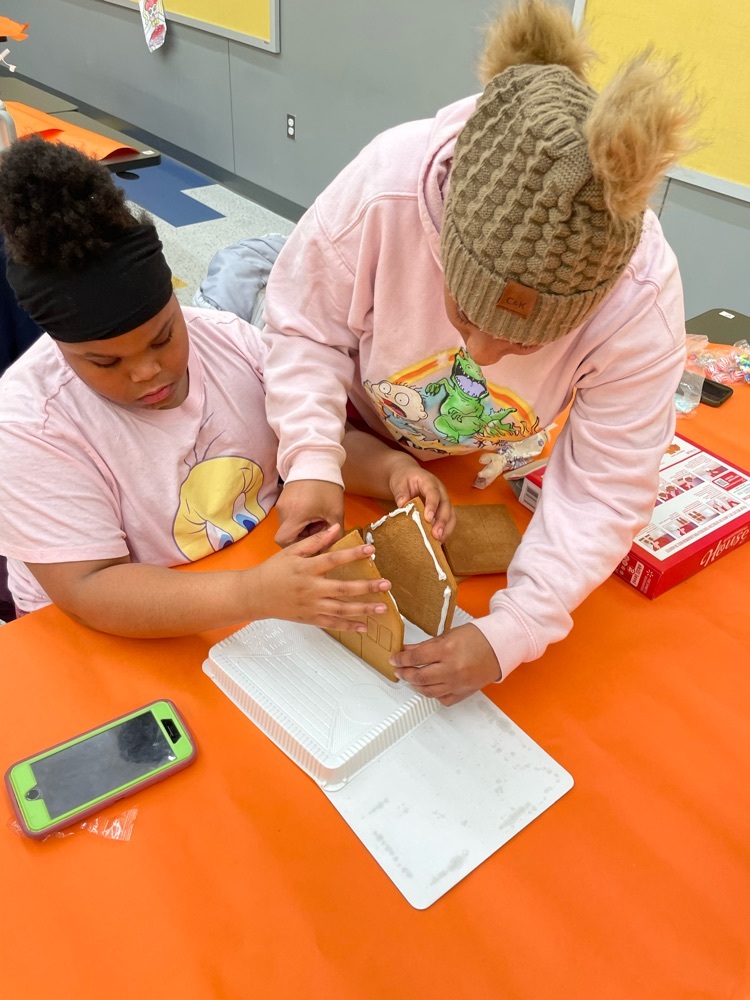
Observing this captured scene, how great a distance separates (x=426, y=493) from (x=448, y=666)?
236 millimetres

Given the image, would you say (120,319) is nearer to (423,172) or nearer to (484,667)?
(423,172)

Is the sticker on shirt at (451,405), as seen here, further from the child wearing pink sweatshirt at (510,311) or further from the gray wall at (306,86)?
the gray wall at (306,86)

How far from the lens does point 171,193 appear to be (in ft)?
11.7

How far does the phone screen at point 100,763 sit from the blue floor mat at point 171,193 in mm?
2954

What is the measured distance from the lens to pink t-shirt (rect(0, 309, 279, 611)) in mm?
742

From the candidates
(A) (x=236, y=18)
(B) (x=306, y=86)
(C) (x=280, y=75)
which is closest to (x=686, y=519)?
(B) (x=306, y=86)

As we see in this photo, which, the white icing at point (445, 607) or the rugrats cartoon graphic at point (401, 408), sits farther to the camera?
the rugrats cartoon graphic at point (401, 408)

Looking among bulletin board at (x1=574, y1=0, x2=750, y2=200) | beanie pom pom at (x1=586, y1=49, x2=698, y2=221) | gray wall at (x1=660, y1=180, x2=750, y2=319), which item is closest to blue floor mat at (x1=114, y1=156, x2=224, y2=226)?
bulletin board at (x1=574, y1=0, x2=750, y2=200)

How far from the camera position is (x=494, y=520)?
37.1 inches

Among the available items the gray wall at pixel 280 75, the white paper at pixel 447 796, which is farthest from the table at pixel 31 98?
the white paper at pixel 447 796

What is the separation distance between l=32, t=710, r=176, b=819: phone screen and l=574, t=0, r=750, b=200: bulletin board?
1.80 m

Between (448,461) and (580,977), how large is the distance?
675 millimetres

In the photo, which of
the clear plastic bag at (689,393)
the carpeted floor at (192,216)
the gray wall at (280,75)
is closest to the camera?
the clear plastic bag at (689,393)

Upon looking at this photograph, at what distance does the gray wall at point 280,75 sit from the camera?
2.52 meters
